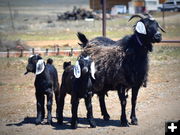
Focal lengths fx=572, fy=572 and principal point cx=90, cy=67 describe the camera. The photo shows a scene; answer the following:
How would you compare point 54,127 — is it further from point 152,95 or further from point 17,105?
point 152,95

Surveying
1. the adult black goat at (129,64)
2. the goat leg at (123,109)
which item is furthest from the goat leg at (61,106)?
the goat leg at (123,109)

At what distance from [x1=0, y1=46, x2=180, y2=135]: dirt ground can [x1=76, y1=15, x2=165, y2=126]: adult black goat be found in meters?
0.68

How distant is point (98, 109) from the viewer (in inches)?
621

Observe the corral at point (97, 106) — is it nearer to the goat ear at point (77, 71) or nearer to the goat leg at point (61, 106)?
the goat leg at point (61, 106)

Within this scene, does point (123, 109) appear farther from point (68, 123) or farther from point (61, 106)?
point (61, 106)

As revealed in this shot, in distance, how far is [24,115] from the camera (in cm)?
1497

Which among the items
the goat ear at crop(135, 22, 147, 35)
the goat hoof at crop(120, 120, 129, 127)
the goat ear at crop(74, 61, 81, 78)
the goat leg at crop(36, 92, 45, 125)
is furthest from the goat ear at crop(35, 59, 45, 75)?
the goat ear at crop(135, 22, 147, 35)

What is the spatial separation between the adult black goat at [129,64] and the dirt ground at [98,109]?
0.68 m

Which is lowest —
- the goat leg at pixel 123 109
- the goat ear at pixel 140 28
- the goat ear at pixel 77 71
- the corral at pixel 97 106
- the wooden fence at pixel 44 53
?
the wooden fence at pixel 44 53

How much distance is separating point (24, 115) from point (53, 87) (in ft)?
4.77

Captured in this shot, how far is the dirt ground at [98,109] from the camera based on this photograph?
13.0 m

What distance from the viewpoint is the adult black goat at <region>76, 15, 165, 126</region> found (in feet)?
44.5

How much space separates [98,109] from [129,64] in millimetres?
2442

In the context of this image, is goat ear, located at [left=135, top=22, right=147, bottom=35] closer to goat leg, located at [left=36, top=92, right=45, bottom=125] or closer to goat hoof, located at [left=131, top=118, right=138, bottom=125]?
goat hoof, located at [left=131, top=118, right=138, bottom=125]
